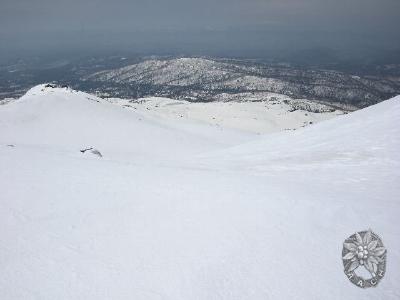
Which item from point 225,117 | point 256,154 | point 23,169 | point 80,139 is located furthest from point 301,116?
point 23,169

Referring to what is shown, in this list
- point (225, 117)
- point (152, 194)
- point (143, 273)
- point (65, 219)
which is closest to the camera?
point (143, 273)

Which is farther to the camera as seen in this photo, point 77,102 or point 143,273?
point 77,102

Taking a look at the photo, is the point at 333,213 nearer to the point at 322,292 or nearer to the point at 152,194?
the point at 322,292

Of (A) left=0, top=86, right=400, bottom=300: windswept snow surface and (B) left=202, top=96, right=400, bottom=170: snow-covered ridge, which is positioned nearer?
(A) left=0, top=86, right=400, bottom=300: windswept snow surface

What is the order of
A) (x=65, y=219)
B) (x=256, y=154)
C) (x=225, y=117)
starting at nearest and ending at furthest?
1. (x=65, y=219)
2. (x=256, y=154)
3. (x=225, y=117)

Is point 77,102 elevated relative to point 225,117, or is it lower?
elevated

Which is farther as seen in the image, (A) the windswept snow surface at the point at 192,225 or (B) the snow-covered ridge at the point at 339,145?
(B) the snow-covered ridge at the point at 339,145

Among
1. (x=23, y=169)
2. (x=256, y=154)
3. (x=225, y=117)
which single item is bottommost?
(x=225, y=117)

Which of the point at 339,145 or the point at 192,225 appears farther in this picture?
the point at 339,145
